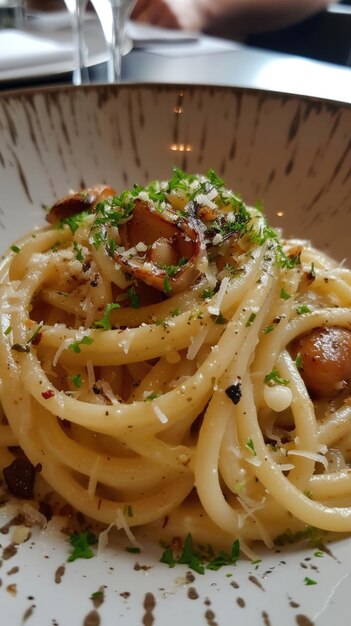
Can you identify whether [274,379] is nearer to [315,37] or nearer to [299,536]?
[299,536]

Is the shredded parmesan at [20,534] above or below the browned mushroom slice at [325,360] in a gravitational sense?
below

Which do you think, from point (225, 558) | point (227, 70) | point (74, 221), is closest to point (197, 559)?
point (225, 558)

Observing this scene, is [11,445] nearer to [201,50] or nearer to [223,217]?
[223,217]

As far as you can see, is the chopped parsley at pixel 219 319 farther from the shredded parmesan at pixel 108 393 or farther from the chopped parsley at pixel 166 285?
the shredded parmesan at pixel 108 393

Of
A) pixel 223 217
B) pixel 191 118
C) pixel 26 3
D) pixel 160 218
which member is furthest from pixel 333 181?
pixel 26 3

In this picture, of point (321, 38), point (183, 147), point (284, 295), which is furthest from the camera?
point (321, 38)

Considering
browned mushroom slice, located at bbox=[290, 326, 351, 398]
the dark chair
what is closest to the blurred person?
the dark chair

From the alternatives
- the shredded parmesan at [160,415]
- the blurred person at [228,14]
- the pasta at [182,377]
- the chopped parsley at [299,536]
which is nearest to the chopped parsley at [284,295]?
the pasta at [182,377]
